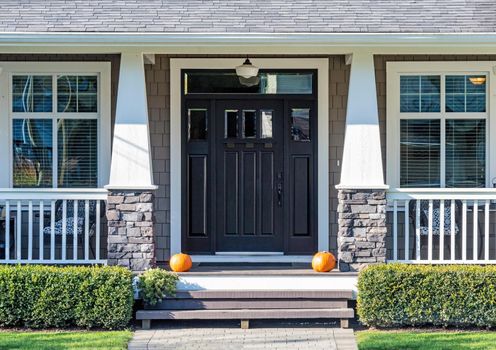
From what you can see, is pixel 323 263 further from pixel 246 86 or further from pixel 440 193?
pixel 246 86

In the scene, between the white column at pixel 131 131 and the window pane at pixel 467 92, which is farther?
the window pane at pixel 467 92

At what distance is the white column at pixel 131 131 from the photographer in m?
8.10

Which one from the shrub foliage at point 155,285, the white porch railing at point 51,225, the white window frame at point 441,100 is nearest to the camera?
the shrub foliage at point 155,285

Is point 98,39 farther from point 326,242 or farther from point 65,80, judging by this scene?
point 326,242

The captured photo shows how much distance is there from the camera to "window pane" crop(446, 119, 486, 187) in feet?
31.3

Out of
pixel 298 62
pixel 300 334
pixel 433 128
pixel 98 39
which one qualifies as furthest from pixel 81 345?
pixel 433 128

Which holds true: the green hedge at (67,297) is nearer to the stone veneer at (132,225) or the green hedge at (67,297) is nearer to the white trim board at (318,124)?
the stone veneer at (132,225)

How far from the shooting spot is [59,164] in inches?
379

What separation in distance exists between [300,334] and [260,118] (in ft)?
10.5

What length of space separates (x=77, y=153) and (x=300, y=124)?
2878mm

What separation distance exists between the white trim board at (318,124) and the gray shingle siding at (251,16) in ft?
3.25

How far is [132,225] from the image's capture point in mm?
8047

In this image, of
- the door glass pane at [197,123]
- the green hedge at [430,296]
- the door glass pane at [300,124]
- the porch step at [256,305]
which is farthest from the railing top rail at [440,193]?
the door glass pane at [197,123]

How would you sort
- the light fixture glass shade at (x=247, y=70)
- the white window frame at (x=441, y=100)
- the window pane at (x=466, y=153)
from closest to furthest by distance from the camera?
the light fixture glass shade at (x=247, y=70) < the white window frame at (x=441, y=100) < the window pane at (x=466, y=153)
